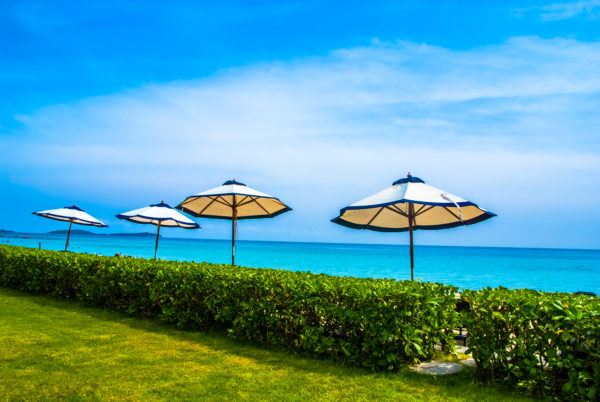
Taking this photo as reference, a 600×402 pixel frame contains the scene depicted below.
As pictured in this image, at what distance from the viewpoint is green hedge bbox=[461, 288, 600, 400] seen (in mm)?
3613

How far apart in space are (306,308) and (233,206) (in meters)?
6.48

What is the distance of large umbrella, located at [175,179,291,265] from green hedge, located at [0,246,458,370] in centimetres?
339

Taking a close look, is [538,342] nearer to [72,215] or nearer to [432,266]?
[72,215]

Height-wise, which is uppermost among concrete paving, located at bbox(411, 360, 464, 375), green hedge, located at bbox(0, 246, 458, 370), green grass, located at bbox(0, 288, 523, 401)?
green hedge, located at bbox(0, 246, 458, 370)

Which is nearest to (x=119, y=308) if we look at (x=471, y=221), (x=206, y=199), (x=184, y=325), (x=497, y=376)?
(x=184, y=325)

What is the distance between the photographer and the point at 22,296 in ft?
30.9

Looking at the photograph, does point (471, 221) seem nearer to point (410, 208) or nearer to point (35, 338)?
point (410, 208)

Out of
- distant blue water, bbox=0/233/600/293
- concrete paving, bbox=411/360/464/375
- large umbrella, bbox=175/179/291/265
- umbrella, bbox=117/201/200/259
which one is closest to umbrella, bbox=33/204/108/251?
umbrella, bbox=117/201/200/259

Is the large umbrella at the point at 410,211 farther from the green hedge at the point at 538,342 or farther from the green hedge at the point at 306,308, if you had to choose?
the green hedge at the point at 538,342

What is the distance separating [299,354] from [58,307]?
581 cm

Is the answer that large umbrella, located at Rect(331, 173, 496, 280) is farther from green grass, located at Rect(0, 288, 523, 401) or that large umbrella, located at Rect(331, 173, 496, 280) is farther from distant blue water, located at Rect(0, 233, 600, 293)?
distant blue water, located at Rect(0, 233, 600, 293)

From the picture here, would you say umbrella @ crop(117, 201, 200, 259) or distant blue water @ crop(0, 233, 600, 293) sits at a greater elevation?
umbrella @ crop(117, 201, 200, 259)

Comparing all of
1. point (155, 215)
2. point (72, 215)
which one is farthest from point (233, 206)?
point (72, 215)

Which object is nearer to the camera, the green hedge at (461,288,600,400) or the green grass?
the green hedge at (461,288,600,400)
